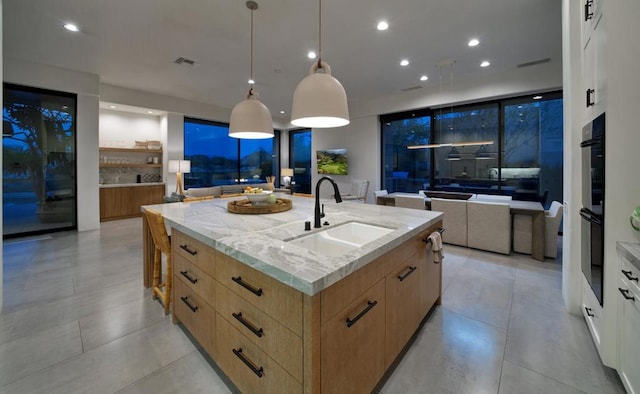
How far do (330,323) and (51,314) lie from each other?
2759 millimetres

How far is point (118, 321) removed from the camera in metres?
2.18

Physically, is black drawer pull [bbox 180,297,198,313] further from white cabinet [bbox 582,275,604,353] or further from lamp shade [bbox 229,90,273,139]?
white cabinet [bbox 582,275,604,353]

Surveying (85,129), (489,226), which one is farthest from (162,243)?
(85,129)

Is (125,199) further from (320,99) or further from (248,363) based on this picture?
(248,363)

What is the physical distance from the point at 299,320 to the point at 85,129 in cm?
656

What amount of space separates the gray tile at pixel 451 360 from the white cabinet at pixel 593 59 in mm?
1756

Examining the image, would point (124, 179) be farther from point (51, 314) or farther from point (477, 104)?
point (477, 104)

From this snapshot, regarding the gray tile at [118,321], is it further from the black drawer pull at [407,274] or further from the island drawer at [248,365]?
the black drawer pull at [407,274]

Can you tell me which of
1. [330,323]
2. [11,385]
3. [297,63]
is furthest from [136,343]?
[297,63]

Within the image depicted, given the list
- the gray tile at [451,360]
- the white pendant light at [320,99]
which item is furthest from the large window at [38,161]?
the gray tile at [451,360]

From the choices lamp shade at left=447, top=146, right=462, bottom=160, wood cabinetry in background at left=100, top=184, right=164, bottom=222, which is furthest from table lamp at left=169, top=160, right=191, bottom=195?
lamp shade at left=447, top=146, right=462, bottom=160

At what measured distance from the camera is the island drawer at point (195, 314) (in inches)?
Result: 62.9

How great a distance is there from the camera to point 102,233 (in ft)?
16.8

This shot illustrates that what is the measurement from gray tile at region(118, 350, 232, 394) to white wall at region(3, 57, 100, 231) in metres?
5.29
